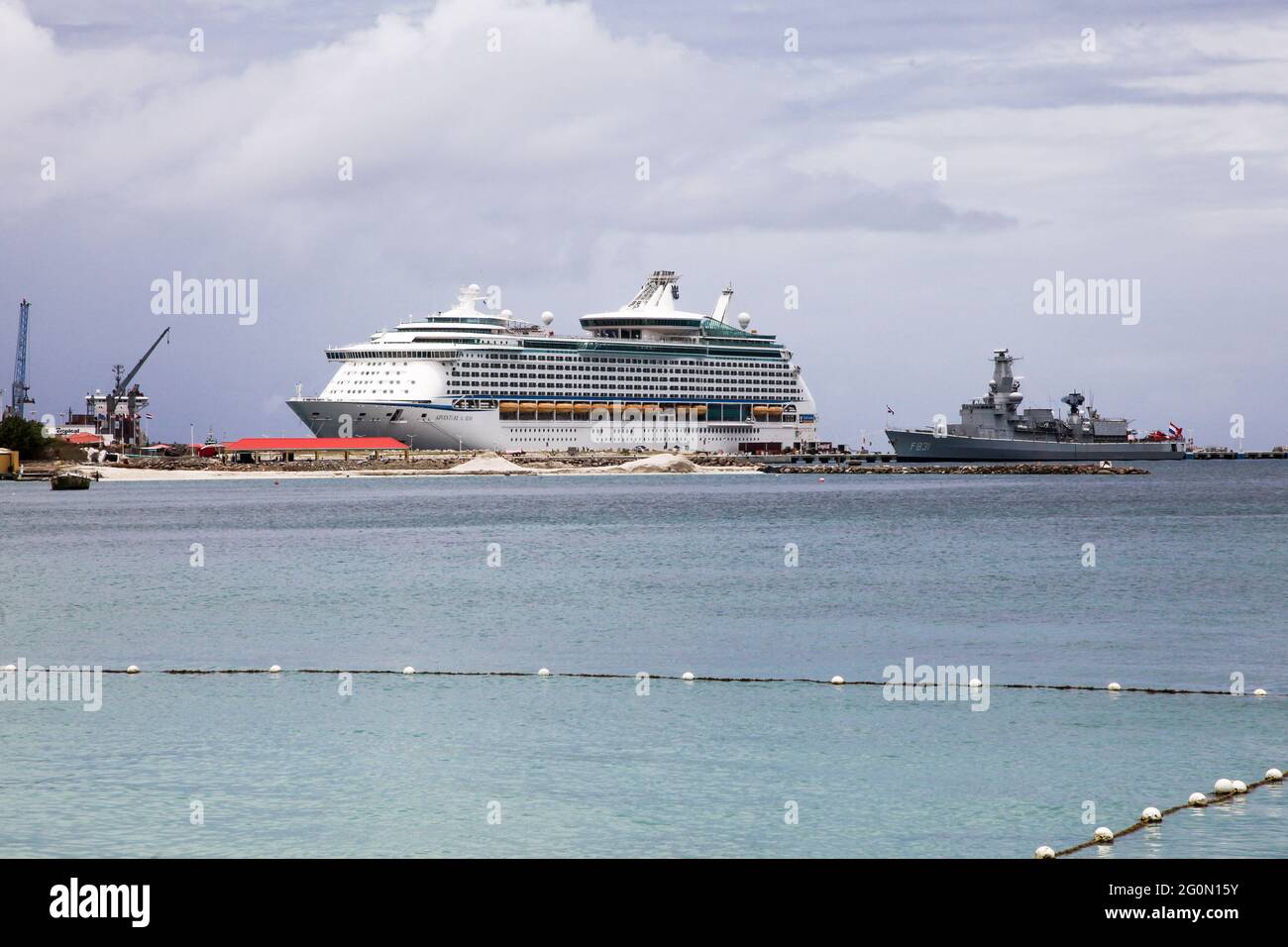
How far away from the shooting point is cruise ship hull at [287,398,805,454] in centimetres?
14188

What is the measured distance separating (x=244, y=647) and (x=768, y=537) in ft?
108

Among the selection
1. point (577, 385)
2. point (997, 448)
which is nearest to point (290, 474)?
point (577, 385)

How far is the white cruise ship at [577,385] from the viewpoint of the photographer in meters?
144

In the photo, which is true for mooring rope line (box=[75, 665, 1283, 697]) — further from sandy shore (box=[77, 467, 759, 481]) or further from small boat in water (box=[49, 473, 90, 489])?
sandy shore (box=[77, 467, 759, 481])

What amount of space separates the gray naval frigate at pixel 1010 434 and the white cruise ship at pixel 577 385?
61.3 feet

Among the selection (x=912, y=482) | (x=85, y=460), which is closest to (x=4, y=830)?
(x=912, y=482)

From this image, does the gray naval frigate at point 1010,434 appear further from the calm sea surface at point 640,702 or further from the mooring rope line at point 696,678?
the mooring rope line at point 696,678

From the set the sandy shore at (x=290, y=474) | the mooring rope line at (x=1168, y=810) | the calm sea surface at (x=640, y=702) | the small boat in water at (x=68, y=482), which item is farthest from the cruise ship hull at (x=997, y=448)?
the mooring rope line at (x=1168, y=810)

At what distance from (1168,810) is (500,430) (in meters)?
135

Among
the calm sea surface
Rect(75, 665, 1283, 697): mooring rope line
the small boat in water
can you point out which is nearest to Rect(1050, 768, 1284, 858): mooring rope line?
the calm sea surface

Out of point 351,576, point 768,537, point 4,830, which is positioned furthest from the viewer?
point 768,537

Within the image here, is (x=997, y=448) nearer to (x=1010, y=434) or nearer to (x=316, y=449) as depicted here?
(x=1010, y=434)
